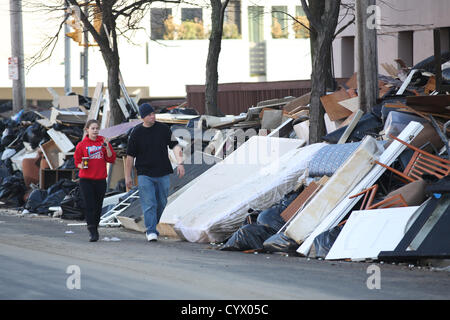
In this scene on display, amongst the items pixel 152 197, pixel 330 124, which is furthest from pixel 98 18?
pixel 152 197

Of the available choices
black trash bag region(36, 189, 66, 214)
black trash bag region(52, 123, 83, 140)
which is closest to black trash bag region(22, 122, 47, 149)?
black trash bag region(52, 123, 83, 140)

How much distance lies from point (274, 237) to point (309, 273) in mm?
1965

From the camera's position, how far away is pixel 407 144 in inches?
461

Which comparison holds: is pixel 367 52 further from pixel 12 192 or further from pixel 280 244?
pixel 12 192

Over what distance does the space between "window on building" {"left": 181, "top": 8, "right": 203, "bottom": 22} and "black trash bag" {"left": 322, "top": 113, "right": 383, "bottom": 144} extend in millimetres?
36823

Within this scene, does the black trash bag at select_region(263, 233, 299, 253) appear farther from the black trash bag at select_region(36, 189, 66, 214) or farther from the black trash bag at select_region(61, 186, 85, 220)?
the black trash bag at select_region(36, 189, 66, 214)

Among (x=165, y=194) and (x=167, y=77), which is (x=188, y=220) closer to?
(x=165, y=194)

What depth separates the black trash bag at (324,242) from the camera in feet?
34.7

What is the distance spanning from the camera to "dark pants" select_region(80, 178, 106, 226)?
41.3 feet

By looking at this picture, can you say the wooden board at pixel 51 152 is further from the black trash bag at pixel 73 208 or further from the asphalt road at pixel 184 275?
the asphalt road at pixel 184 275

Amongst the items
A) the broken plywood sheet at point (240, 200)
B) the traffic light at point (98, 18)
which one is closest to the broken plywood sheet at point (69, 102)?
the traffic light at point (98, 18)

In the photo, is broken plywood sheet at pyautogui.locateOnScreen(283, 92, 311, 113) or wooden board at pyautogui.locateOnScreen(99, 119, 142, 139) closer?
broken plywood sheet at pyautogui.locateOnScreen(283, 92, 311, 113)

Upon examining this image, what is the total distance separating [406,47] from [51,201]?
13.6 m
